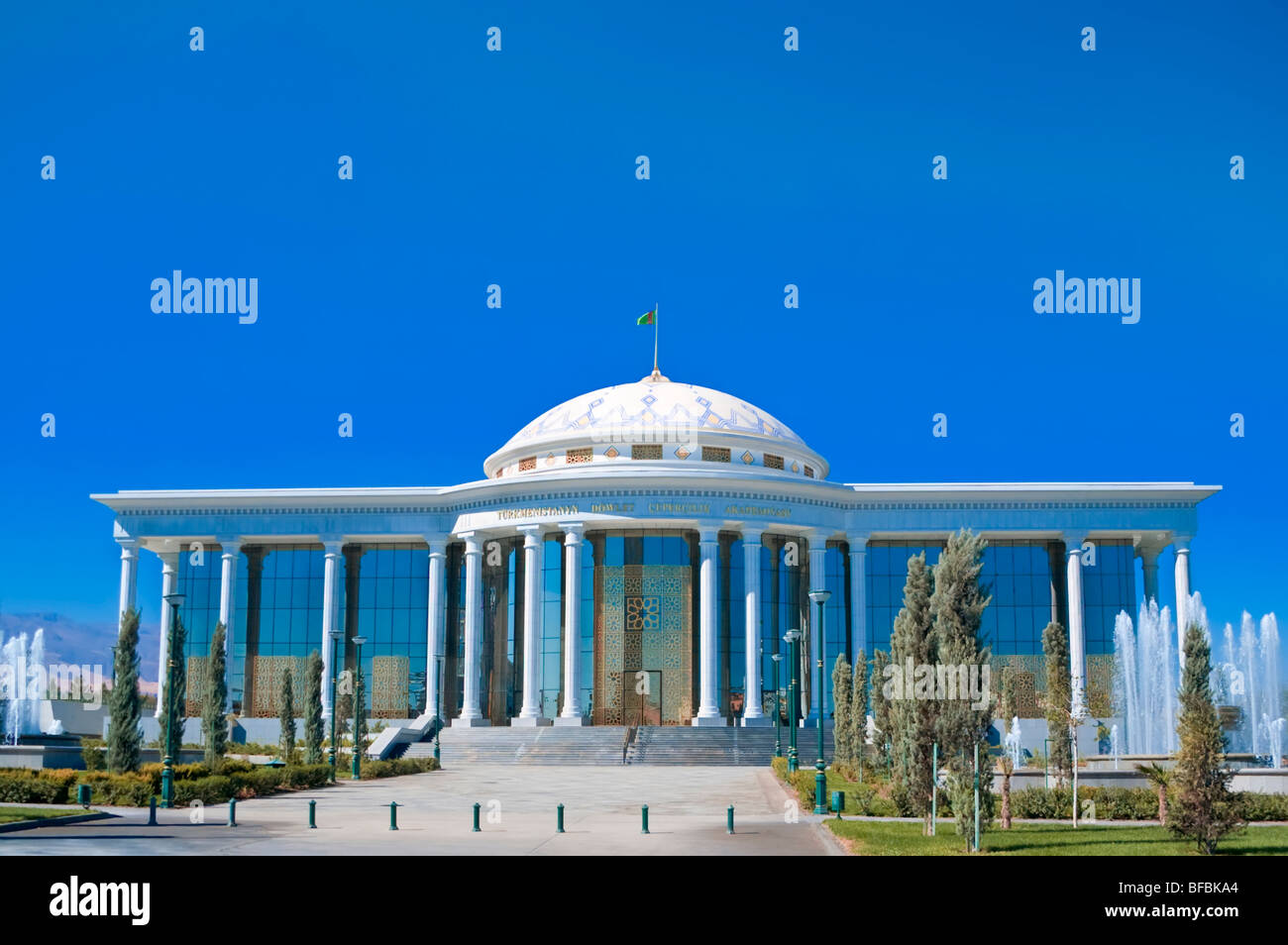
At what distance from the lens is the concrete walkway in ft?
75.6

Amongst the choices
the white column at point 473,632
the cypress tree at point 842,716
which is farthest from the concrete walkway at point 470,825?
the white column at point 473,632

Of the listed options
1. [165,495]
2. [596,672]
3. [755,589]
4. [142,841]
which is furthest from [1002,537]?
[142,841]

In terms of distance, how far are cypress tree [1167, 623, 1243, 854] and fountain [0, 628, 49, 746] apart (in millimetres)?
58653

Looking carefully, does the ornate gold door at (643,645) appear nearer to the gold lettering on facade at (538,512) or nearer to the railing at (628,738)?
the railing at (628,738)

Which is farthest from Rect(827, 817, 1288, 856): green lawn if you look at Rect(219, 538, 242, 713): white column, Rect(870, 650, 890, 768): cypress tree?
Rect(219, 538, 242, 713): white column

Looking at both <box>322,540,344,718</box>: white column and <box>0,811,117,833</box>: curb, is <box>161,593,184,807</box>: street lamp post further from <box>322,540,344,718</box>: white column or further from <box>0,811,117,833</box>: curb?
<box>322,540,344,718</box>: white column

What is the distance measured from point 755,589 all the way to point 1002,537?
49.5ft

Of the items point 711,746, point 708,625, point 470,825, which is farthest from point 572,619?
point 470,825

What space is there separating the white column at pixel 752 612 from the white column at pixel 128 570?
110 ft

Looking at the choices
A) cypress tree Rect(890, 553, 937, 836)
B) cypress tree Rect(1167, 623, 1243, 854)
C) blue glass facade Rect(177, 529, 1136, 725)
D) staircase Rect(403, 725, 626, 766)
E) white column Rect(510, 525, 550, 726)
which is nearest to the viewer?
cypress tree Rect(1167, 623, 1243, 854)

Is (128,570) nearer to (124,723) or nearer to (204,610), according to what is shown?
(204,610)
